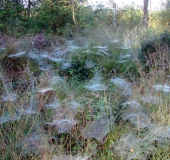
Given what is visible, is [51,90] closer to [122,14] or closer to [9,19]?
[9,19]

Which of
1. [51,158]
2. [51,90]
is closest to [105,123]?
[51,158]

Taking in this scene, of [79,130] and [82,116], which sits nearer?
[79,130]

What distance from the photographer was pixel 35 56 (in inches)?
196

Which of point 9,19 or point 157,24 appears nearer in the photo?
point 9,19

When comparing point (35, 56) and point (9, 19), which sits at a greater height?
point (9, 19)

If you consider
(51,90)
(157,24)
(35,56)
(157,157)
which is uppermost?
(157,24)

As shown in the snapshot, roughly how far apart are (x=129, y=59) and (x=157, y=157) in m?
3.08

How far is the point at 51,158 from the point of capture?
7.07 feet

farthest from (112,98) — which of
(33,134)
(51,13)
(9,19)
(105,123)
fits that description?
(51,13)

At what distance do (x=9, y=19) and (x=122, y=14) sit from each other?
5616 mm

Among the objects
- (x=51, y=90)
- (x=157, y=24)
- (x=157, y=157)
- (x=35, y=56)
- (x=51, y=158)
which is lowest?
(x=157, y=157)

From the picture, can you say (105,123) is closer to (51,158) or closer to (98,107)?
(98,107)

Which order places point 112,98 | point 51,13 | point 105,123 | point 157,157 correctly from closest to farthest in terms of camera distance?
point 157,157
point 105,123
point 112,98
point 51,13

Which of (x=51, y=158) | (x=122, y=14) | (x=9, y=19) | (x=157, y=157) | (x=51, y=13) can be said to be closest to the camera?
(x=51, y=158)
